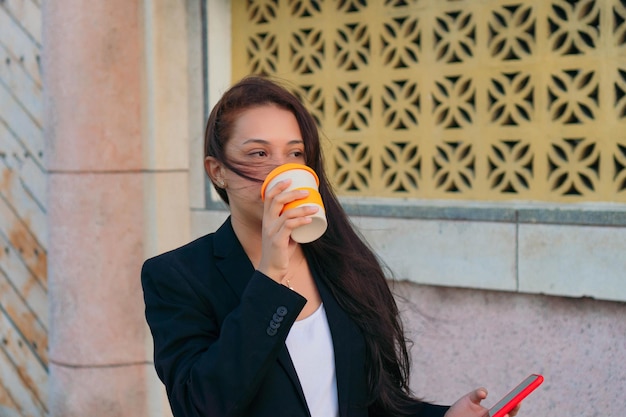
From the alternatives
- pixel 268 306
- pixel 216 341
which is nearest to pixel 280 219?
pixel 268 306

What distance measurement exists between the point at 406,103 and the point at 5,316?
10.3ft

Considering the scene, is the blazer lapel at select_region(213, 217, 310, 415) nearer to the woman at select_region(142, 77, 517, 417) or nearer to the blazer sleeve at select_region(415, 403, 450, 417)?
the woman at select_region(142, 77, 517, 417)

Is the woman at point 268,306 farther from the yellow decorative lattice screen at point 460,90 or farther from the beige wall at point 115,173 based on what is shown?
the beige wall at point 115,173

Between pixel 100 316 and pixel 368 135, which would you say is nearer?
pixel 368 135

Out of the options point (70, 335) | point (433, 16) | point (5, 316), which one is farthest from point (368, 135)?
point (5, 316)

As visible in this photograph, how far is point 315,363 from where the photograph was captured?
2281mm

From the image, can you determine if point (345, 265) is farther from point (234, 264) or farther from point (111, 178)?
point (111, 178)

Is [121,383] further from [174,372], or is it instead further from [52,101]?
[174,372]

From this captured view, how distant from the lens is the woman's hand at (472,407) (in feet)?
7.50

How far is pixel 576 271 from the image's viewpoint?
164 inches

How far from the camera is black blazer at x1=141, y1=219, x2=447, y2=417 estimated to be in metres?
2.07

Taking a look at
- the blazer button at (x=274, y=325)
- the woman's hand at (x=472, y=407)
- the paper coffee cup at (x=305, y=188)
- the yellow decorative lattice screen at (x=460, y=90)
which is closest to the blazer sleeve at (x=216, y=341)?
the blazer button at (x=274, y=325)

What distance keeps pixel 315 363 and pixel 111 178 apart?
11.1ft

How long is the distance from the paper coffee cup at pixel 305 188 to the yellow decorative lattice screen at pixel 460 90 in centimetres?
242
